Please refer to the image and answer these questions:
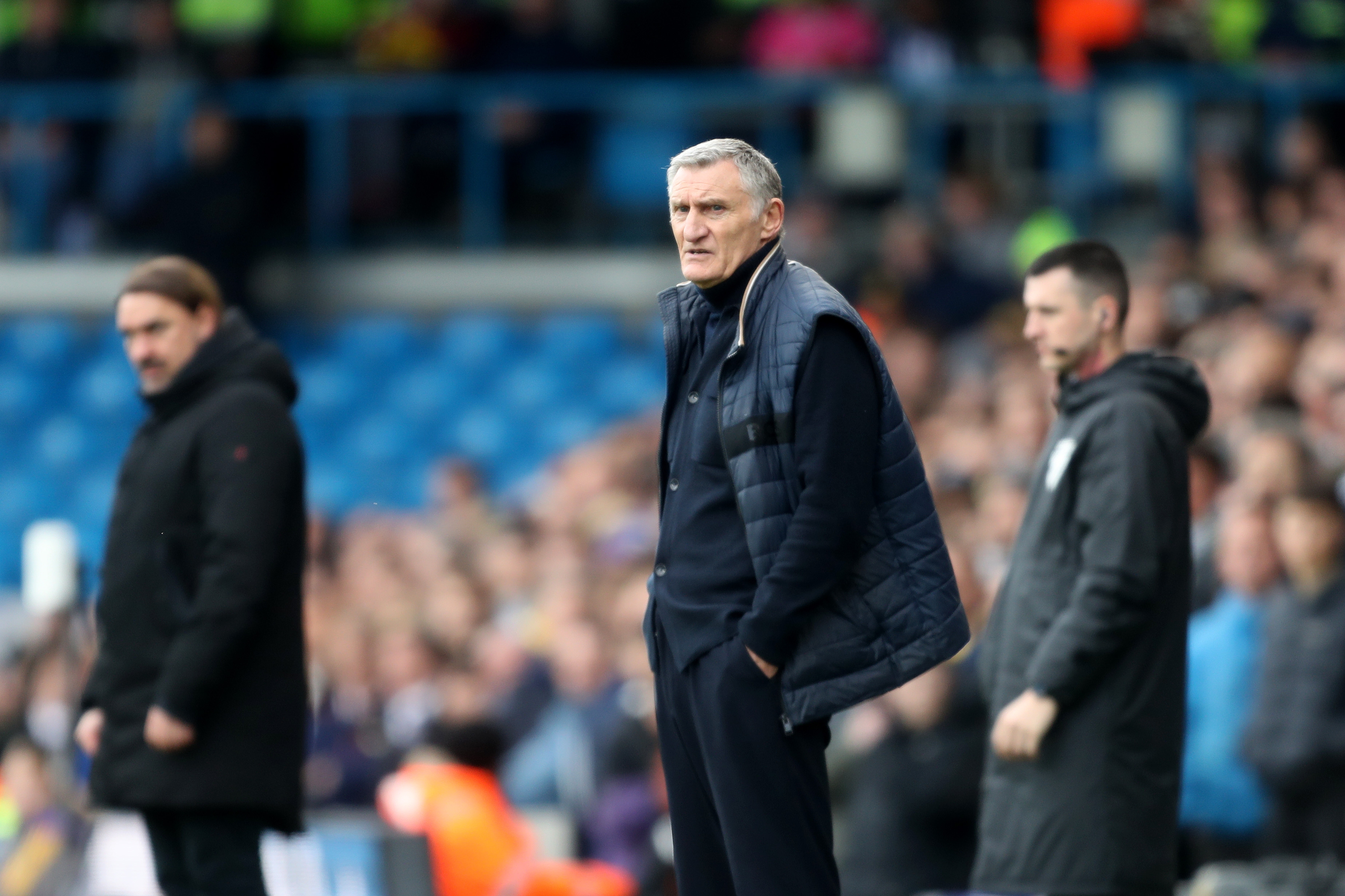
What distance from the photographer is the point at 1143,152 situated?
12703mm

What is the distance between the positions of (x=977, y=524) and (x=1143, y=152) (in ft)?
17.4

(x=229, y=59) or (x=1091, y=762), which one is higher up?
(x=229, y=59)

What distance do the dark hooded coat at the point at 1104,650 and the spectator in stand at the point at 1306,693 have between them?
1458 mm

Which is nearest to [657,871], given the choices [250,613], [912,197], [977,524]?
[977,524]

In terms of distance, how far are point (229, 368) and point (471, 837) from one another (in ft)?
6.51

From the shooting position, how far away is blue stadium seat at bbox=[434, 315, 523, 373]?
14.0 meters

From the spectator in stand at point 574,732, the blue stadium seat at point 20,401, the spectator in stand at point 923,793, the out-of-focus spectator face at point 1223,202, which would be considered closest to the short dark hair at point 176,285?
the spectator in stand at point 923,793

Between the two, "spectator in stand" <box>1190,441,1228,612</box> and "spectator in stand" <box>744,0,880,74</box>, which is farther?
"spectator in stand" <box>744,0,880,74</box>

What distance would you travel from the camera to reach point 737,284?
13.6 feet

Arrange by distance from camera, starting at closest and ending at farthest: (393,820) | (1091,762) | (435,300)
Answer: (1091,762)
(393,820)
(435,300)

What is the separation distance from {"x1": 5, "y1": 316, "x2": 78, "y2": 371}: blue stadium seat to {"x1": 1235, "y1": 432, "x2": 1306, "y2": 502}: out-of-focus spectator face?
9.97 meters

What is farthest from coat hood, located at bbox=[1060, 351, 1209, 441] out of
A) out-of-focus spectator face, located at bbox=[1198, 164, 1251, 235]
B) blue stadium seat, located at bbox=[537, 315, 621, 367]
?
blue stadium seat, located at bbox=[537, 315, 621, 367]

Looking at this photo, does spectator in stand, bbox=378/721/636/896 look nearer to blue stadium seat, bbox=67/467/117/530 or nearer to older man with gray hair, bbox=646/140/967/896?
older man with gray hair, bbox=646/140/967/896

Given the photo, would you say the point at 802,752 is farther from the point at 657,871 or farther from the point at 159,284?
the point at 657,871
